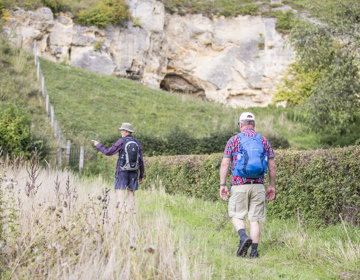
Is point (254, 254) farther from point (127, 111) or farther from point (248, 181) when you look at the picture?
point (127, 111)

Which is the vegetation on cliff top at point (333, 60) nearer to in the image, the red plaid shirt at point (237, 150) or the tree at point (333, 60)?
the tree at point (333, 60)

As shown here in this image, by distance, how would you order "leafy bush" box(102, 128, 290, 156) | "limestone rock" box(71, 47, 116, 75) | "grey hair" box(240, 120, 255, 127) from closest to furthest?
"grey hair" box(240, 120, 255, 127)
"leafy bush" box(102, 128, 290, 156)
"limestone rock" box(71, 47, 116, 75)

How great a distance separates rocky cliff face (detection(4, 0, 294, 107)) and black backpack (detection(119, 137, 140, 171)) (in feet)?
99.0

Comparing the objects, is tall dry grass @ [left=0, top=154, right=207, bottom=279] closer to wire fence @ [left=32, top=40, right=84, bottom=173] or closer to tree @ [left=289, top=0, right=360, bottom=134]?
wire fence @ [left=32, top=40, right=84, bottom=173]

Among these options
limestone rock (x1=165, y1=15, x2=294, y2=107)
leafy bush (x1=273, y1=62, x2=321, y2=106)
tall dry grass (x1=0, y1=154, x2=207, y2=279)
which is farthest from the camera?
limestone rock (x1=165, y1=15, x2=294, y2=107)

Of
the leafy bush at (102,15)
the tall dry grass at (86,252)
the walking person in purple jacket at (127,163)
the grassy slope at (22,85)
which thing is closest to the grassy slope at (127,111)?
the grassy slope at (22,85)

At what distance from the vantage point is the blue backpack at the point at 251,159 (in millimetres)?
3963

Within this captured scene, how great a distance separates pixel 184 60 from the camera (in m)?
40.1

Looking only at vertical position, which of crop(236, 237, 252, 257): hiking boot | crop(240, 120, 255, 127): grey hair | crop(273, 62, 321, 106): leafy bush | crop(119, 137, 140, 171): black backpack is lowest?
crop(236, 237, 252, 257): hiking boot

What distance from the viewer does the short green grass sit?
337 centimetres

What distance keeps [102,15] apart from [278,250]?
1393 inches

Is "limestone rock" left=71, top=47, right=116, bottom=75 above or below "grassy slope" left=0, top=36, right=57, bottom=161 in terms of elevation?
above

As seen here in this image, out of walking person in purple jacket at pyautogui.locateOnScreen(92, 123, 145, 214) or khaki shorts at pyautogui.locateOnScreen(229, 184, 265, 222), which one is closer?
khaki shorts at pyautogui.locateOnScreen(229, 184, 265, 222)

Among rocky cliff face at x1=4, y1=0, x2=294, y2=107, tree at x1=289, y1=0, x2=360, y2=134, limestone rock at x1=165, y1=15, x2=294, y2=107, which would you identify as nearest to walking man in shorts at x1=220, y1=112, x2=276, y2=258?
tree at x1=289, y1=0, x2=360, y2=134
